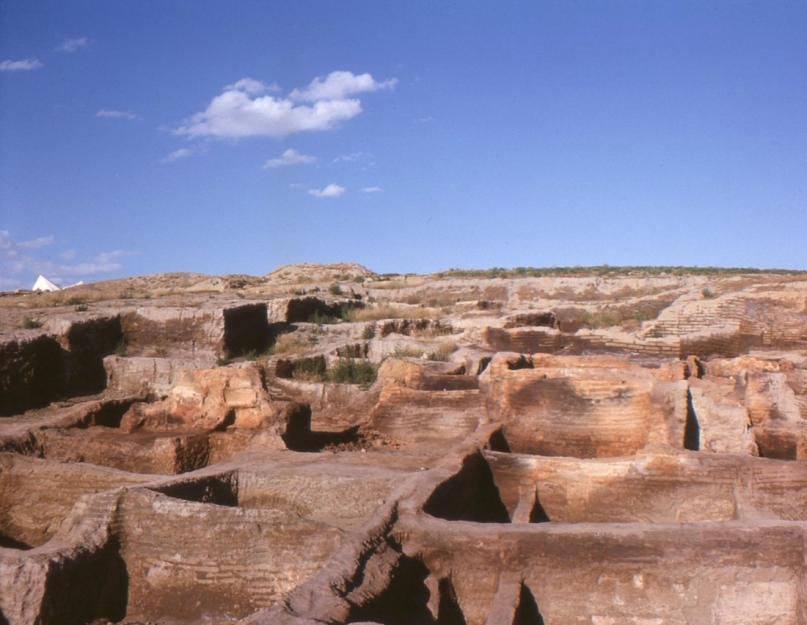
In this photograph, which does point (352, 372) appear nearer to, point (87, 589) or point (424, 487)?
point (424, 487)

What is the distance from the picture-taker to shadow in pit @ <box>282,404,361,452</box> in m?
7.72

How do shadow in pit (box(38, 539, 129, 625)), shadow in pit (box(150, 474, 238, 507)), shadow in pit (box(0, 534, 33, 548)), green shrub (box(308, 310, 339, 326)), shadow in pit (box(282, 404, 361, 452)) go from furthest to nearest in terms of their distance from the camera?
green shrub (box(308, 310, 339, 326)) → shadow in pit (box(282, 404, 361, 452)) → shadow in pit (box(0, 534, 33, 548)) → shadow in pit (box(150, 474, 238, 507)) → shadow in pit (box(38, 539, 129, 625))

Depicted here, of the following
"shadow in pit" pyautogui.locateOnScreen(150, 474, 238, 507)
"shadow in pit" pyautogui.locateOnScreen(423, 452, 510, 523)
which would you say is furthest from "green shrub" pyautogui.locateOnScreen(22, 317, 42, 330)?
"shadow in pit" pyautogui.locateOnScreen(423, 452, 510, 523)

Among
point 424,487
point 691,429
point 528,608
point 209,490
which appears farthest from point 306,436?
point 528,608

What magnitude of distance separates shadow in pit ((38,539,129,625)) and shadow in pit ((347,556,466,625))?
6.60 feet

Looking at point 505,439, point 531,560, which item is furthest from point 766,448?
point 531,560

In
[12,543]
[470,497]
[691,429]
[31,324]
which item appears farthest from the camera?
[31,324]

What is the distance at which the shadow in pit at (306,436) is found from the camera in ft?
25.3

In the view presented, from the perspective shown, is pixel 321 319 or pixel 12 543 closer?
pixel 12 543

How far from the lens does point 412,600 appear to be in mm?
4348

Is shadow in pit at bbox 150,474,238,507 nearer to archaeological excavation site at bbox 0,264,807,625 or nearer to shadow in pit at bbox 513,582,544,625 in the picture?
archaeological excavation site at bbox 0,264,807,625

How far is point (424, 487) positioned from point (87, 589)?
2.26 m

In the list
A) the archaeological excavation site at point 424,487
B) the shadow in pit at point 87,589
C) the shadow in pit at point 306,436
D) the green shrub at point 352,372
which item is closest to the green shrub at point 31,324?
the archaeological excavation site at point 424,487

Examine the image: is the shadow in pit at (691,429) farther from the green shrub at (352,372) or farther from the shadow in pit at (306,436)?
the green shrub at (352,372)
